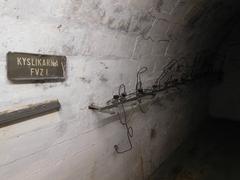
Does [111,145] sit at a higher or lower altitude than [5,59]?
lower

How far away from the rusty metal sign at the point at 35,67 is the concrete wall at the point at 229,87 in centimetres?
363

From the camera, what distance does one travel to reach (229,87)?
13.9 ft

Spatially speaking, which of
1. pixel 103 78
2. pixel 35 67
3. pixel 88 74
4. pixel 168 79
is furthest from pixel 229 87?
pixel 35 67

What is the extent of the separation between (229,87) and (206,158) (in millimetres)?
1788

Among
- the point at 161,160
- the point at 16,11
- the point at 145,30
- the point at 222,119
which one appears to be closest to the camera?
the point at 16,11

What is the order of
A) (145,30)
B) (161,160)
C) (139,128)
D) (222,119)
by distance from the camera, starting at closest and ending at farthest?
(145,30)
(139,128)
(161,160)
(222,119)

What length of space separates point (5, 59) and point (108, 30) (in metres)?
0.66

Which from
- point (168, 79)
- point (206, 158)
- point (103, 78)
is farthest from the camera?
point (206, 158)

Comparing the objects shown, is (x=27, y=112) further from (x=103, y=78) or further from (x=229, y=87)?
(x=229, y=87)

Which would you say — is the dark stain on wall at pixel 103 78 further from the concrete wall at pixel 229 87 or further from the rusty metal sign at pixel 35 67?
the concrete wall at pixel 229 87

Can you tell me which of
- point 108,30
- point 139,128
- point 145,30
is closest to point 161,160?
point 139,128

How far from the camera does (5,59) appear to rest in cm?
94

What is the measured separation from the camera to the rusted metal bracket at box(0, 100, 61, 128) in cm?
97

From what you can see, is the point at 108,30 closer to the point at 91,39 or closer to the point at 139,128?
the point at 91,39
